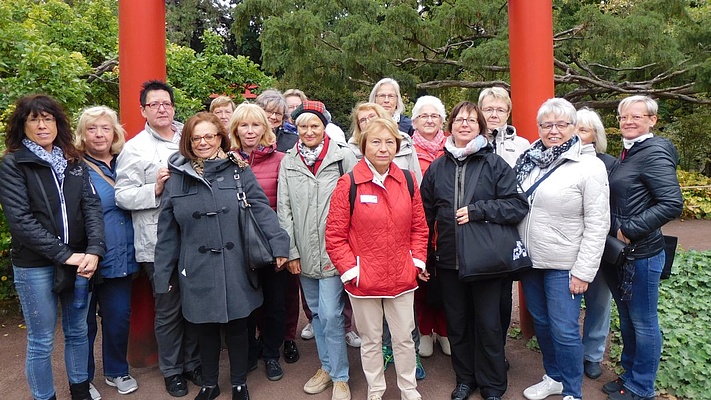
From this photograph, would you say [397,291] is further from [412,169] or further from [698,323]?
[698,323]

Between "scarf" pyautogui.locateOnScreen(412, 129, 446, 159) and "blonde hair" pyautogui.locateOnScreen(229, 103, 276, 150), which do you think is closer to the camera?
"blonde hair" pyautogui.locateOnScreen(229, 103, 276, 150)

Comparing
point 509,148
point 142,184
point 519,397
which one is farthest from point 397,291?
point 142,184

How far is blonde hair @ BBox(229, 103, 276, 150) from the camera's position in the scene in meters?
3.48

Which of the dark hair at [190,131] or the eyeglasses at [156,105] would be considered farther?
the eyeglasses at [156,105]

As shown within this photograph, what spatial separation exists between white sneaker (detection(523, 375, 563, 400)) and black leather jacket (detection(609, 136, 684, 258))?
978 millimetres

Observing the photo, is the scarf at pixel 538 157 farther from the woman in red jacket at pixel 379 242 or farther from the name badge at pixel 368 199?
the name badge at pixel 368 199

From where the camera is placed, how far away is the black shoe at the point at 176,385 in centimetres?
339

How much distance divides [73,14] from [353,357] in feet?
22.1

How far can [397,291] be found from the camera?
117 inches

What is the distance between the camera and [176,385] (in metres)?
3.42

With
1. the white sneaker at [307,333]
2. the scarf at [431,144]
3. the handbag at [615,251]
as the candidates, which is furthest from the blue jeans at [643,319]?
the white sneaker at [307,333]

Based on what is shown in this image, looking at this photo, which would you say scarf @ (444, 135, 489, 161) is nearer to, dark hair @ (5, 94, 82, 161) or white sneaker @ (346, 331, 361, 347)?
white sneaker @ (346, 331, 361, 347)

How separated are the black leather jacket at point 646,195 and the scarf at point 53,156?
3317mm

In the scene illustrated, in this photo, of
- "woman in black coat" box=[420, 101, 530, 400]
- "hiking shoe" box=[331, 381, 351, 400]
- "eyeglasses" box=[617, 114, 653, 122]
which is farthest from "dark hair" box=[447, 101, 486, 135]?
"hiking shoe" box=[331, 381, 351, 400]
